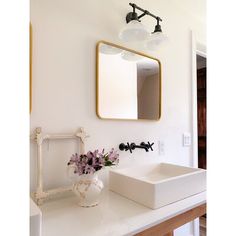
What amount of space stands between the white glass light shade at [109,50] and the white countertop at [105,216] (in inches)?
36.0

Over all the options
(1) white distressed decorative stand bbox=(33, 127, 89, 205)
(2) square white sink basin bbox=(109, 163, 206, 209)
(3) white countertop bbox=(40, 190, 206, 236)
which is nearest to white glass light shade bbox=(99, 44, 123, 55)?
(1) white distressed decorative stand bbox=(33, 127, 89, 205)

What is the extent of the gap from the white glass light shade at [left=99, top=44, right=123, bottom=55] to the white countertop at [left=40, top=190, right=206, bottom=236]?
91 cm

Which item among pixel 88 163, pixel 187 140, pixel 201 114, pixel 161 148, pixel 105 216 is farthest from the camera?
pixel 201 114

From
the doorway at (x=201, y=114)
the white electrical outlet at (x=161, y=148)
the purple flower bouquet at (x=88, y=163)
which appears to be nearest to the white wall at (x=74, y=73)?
the white electrical outlet at (x=161, y=148)

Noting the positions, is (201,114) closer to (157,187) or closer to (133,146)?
(133,146)

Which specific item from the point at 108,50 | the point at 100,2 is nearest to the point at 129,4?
the point at 100,2

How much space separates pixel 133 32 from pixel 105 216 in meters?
1.08

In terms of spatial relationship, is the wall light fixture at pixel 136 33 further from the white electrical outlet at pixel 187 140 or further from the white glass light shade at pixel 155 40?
the white electrical outlet at pixel 187 140

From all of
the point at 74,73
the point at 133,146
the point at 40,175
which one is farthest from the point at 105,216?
the point at 74,73

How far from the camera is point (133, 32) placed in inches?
49.7

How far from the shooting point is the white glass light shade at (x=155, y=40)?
1389 mm

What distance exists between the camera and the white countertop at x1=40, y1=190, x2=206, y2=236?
0.73m
